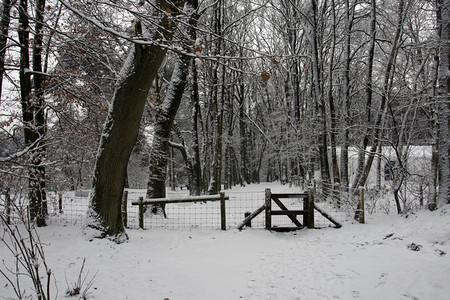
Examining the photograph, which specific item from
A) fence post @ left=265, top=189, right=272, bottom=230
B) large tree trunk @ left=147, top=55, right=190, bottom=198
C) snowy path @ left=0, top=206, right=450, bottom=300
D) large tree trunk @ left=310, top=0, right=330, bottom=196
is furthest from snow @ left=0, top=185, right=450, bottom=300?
large tree trunk @ left=310, top=0, right=330, bottom=196

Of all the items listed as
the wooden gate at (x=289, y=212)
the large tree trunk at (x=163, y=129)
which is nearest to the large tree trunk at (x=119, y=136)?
the large tree trunk at (x=163, y=129)

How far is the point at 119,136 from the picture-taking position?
19.3 feet

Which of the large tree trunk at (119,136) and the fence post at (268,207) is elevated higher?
the large tree trunk at (119,136)

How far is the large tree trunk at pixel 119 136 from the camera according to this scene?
5602 millimetres

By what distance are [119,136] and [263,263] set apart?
3.84 m

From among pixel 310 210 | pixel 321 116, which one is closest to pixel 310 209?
pixel 310 210

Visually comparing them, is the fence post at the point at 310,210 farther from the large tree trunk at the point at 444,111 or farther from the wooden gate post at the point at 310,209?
the large tree trunk at the point at 444,111

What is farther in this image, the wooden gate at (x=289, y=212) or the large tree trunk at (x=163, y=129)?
the large tree trunk at (x=163, y=129)

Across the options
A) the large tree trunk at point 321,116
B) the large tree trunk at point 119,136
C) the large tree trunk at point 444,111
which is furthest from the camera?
the large tree trunk at point 321,116

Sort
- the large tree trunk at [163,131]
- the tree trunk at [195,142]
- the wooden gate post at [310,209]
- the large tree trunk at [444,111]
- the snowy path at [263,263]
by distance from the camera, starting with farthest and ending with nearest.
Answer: the tree trunk at [195,142], the large tree trunk at [163,131], the wooden gate post at [310,209], the large tree trunk at [444,111], the snowy path at [263,263]

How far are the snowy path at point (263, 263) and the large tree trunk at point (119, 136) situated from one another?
51 cm

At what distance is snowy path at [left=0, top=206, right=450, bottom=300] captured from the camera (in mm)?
4223

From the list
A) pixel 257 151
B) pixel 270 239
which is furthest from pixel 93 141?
pixel 257 151

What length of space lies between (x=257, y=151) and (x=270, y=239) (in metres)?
29.8
